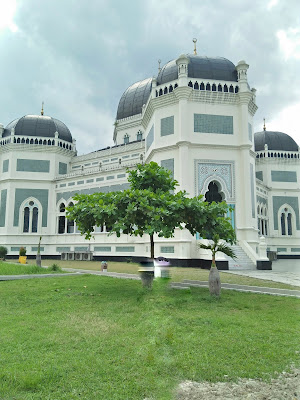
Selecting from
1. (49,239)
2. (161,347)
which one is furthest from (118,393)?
(49,239)

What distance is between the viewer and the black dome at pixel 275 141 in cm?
3416

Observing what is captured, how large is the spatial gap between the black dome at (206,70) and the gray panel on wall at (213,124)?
2731mm

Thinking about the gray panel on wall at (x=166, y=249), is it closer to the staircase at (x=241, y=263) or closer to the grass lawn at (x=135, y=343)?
the staircase at (x=241, y=263)

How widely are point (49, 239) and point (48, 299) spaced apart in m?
22.4

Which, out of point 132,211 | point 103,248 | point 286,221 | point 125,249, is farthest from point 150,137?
point 286,221

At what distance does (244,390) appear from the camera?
3.37 metres

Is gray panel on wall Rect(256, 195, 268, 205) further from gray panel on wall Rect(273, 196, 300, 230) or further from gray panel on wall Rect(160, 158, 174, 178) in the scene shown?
gray panel on wall Rect(160, 158, 174, 178)

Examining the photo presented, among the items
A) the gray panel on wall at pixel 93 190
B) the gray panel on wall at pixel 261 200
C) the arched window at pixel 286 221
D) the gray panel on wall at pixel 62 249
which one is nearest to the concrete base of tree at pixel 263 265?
the gray panel on wall at pixel 93 190

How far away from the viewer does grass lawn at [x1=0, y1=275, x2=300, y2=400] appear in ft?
11.4

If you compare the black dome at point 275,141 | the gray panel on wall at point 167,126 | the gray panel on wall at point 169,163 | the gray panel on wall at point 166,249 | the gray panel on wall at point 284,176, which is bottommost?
the gray panel on wall at point 166,249

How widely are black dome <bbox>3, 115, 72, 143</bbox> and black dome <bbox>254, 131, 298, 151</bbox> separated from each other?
20191mm

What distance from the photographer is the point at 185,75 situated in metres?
21.2

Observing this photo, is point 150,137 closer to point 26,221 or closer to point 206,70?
point 206,70

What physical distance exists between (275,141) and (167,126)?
17.6 meters
